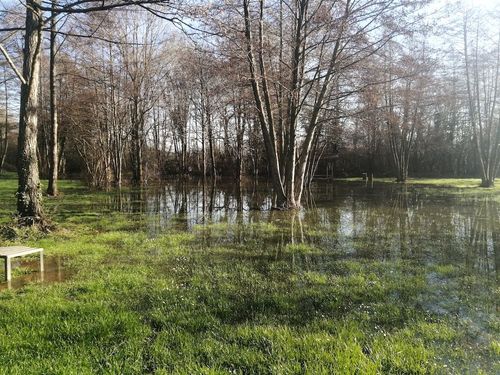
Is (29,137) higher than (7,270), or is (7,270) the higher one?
(29,137)

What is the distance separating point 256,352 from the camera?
343cm

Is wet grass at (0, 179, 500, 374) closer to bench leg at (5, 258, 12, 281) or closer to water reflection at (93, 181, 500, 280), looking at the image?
bench leg at (5, 258, 12, 281)

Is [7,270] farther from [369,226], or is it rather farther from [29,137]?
[369,226]

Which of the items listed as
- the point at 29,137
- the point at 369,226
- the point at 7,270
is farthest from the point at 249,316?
the point at 369,226

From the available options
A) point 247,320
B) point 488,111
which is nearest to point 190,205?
point 247,320

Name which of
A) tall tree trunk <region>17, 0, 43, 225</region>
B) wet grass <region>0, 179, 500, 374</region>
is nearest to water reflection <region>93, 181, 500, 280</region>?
wet grass <region>0, 179, 500, 374</region>

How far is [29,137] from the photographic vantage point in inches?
354

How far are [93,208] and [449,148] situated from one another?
40981mm

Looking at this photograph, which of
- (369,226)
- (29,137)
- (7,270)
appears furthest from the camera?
(369,226)

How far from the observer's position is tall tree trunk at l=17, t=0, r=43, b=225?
885 centimetres

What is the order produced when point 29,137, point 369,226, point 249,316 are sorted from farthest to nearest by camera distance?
point 369,226 → point 29,137 → point 249,316

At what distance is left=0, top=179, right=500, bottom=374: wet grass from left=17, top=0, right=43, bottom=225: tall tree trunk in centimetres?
141

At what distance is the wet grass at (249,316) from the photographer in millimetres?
3277

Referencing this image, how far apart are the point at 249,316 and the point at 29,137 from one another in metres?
7.45
